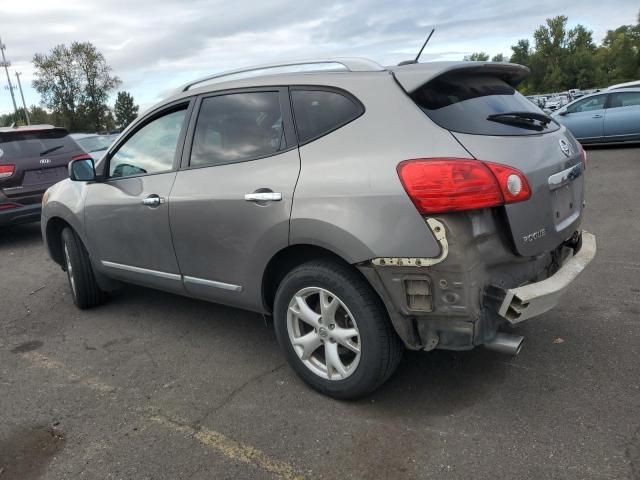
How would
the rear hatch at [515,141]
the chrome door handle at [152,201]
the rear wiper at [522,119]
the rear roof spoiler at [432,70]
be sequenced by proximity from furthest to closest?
1. the chrome door handle at [152,201]
2. the rear wiper at [522,119]
3. the rear roof spoiler at [432,70]
4. the rear hatch at [515,141]

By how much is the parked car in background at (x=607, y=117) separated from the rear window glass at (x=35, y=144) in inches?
417

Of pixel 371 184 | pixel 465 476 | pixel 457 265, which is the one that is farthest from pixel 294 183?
pixel 465 476

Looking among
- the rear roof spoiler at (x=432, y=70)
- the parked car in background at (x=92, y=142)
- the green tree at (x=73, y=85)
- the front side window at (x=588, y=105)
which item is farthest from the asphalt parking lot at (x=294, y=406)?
the green tree at (x=73, y=85)

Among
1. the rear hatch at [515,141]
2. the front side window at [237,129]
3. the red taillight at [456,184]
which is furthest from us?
the front side window at [237,129]

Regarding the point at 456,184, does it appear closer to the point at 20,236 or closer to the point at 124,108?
the point at 20,236

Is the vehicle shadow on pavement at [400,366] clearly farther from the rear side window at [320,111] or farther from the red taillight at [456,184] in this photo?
the rear side window at [320,111]

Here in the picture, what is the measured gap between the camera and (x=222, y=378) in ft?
11.6

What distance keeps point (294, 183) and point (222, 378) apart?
1363 mm

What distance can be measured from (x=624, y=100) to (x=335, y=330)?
12.1 meters

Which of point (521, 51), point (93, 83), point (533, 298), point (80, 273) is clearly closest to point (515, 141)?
point (533, 298)

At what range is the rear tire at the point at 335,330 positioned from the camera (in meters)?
2.88

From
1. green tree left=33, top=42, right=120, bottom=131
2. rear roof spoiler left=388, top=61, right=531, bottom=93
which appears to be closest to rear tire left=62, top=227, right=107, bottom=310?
rear roof spoiler left=388, top=61, right=531, bottom=93

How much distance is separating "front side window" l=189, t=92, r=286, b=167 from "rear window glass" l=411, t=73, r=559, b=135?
2.86ft

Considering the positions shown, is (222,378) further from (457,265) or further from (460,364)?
(457,265)
